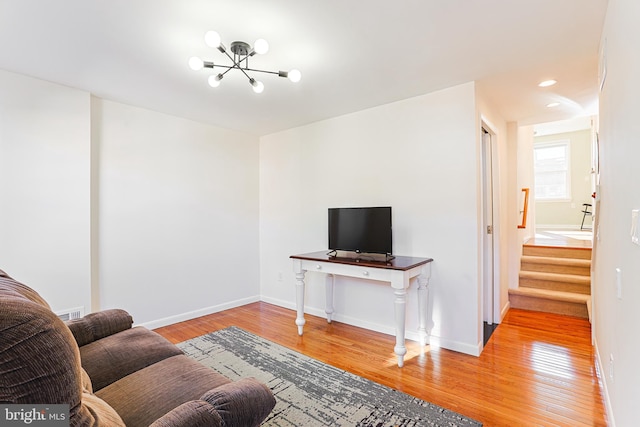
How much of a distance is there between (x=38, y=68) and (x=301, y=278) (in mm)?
2997

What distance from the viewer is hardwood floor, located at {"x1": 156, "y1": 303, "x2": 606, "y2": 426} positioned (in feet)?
6.71

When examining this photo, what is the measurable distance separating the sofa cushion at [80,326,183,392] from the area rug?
0.81 m

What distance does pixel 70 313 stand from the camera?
288 cm

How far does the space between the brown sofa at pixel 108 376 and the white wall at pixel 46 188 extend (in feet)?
4.10

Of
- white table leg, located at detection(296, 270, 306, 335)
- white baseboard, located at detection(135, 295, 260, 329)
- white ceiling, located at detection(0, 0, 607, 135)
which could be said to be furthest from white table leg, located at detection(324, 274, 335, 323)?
white ceiling, located at detection(0, 0, 607, 135)

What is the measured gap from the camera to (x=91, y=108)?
3156 millimetres

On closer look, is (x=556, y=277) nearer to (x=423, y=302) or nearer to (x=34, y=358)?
(x=423, y=302)

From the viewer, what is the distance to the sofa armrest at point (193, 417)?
3.48 ft

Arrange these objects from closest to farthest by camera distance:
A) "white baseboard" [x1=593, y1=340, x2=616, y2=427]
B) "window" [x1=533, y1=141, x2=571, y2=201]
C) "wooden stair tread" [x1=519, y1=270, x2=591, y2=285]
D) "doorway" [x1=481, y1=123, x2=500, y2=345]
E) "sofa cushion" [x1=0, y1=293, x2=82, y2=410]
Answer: "sofa cushion" [x1=0, y1=293, x2=82, y2=410], "white baseboard" [x1=593, y1=340, x2=616, y2=427], "doorway" [x1=481, y1=123, x2=500, y2=345], "wooden stair tread" [x1=519, y1=270, x2=591, y2=285], "window" [x1=533, y1=141, x2=571, y2=201]

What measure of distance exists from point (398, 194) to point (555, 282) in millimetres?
2688

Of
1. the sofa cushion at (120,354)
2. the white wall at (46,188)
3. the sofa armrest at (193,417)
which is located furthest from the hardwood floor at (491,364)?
the sofa armrest at (193,417)

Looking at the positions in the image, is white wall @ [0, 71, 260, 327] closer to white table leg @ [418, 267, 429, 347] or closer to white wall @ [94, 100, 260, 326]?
white wall @ [94, 100, 260, 326]

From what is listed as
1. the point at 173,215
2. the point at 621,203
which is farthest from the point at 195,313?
the point at 621,203

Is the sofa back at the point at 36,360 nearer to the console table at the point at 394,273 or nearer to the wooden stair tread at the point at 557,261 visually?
the console table at the point at 394,273
